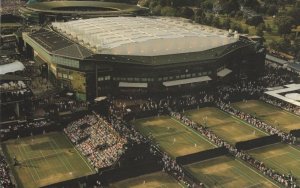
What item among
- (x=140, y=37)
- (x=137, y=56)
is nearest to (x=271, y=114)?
(x=137, y=56)

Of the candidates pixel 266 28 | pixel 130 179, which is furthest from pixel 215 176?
pixel 266 28

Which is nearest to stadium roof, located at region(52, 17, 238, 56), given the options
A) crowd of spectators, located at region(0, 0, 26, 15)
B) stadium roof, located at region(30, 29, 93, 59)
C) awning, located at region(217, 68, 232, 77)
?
stadium roof, located at region(30, 29, 93, 59)

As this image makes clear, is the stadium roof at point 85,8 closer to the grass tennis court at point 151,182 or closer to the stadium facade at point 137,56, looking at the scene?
the stadium facade at point 137,56

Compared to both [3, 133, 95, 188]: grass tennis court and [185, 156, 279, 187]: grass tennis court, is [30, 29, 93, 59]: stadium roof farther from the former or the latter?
[185, 156, 279, 187]: grass tennis court

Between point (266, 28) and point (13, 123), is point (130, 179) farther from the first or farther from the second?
point (266, 28)

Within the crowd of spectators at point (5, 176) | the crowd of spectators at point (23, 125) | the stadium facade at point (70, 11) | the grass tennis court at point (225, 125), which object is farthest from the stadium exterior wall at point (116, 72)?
the stadium facade at point (70, 11)
